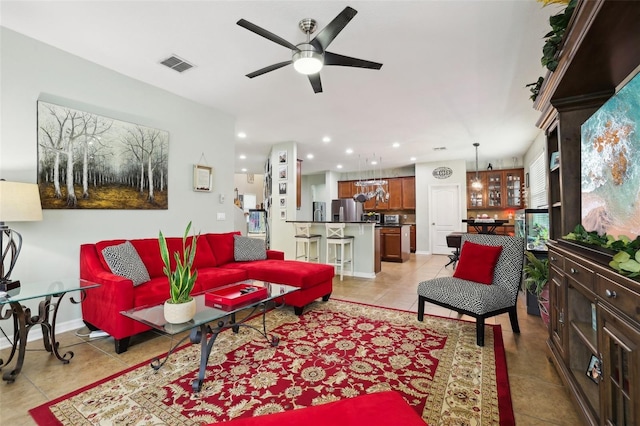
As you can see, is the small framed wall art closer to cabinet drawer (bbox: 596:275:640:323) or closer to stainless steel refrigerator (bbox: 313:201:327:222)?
cabinet drawer (bbox: 596:275:640:323)

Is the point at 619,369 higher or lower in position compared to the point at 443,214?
lower

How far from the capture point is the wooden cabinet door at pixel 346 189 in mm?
9891

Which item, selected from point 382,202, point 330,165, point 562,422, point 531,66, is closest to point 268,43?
point 531,66

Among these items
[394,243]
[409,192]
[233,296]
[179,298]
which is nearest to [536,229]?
[394,243]

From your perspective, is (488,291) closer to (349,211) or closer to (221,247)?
(221,247)

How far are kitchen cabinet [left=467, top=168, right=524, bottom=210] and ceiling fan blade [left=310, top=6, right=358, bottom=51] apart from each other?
7.36 metres

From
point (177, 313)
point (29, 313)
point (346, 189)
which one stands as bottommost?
point (29, 313)

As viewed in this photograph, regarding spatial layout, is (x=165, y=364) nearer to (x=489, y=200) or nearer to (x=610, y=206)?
(x=610, y=206)

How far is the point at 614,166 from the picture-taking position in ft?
5.18

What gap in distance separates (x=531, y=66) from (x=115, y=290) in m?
4.53

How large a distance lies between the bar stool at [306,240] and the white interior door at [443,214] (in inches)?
164

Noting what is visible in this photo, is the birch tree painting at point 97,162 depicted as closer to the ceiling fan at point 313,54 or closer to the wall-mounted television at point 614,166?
the ceiling fan at point 313,54

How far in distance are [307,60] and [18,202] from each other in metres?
2.48

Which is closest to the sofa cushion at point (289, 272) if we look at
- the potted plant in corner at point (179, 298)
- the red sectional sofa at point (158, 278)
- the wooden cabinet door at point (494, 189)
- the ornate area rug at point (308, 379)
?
the red sectional sofa at point (158, 278)
